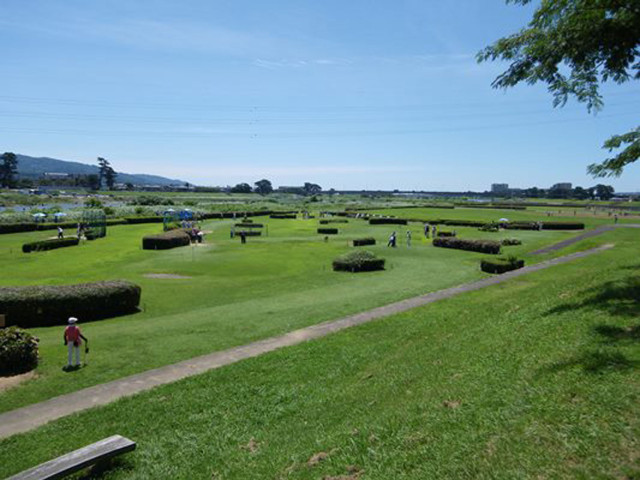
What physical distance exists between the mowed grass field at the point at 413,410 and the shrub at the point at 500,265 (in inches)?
518

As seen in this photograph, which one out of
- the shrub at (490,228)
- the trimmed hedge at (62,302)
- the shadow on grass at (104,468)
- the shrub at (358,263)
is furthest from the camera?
the shrub at (490,228)

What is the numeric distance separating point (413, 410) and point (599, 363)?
123 inches

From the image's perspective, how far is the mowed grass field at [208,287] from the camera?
12.9 meters

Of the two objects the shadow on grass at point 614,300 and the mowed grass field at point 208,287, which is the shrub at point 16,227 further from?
the shadow on grass at point 614,300

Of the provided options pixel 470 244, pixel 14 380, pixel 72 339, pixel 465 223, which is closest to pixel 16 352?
pixel 14 380

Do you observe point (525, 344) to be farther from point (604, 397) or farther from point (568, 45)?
point (568, 45)

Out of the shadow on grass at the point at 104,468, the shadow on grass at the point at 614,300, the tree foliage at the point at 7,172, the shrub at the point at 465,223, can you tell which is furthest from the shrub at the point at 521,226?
the tree foliage at the point at 7,172

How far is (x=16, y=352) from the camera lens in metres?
11.8

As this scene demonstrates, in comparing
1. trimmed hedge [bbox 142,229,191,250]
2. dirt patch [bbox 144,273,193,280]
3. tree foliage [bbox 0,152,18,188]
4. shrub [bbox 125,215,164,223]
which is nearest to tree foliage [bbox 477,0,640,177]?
dirt patch [bbox 144,273,193,280]

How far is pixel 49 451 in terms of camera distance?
25.3 ft

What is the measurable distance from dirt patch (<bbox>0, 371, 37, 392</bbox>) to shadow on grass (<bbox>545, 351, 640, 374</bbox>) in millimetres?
12030

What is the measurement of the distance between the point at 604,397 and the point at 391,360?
5.42 meters

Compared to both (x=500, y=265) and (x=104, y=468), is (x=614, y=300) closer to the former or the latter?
(x=104, y=468)

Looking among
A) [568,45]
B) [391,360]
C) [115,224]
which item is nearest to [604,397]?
[391,360]
